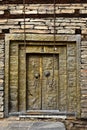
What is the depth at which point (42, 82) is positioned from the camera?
22.3 feet

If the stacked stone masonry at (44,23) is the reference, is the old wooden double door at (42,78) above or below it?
below

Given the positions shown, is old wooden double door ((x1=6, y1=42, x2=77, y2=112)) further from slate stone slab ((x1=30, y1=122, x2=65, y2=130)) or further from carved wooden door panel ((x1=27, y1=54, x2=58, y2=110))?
slate stone slab ((x1=30, y1=122, x2=65, y2=130))

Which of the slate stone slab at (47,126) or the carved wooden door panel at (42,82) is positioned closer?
the slate stone slab at (47,126)

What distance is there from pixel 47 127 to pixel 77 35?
5.81 ft

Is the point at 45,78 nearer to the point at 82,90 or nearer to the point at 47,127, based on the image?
the point at 82,90

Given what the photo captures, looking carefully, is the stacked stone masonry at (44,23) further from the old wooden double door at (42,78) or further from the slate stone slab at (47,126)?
the slate stone slab at (47,126)

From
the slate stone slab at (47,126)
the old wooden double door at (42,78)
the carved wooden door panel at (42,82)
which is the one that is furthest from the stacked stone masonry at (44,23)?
the slate stone slab at (47,126)

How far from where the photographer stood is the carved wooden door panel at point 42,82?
22.2ft

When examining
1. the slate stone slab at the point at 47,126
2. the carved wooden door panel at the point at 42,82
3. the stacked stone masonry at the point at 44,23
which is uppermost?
the stacked stone masonry at the point at 44,23

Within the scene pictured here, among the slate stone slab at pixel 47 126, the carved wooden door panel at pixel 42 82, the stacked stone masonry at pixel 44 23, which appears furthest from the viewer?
the carved wooden door panel at pixel 42 82

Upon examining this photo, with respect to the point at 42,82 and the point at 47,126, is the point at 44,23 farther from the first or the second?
the point at 47,126

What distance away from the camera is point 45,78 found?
6.79 metres

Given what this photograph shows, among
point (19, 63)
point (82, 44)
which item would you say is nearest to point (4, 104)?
point (19, 63)

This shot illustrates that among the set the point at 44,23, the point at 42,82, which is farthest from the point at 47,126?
the point at 44,23
